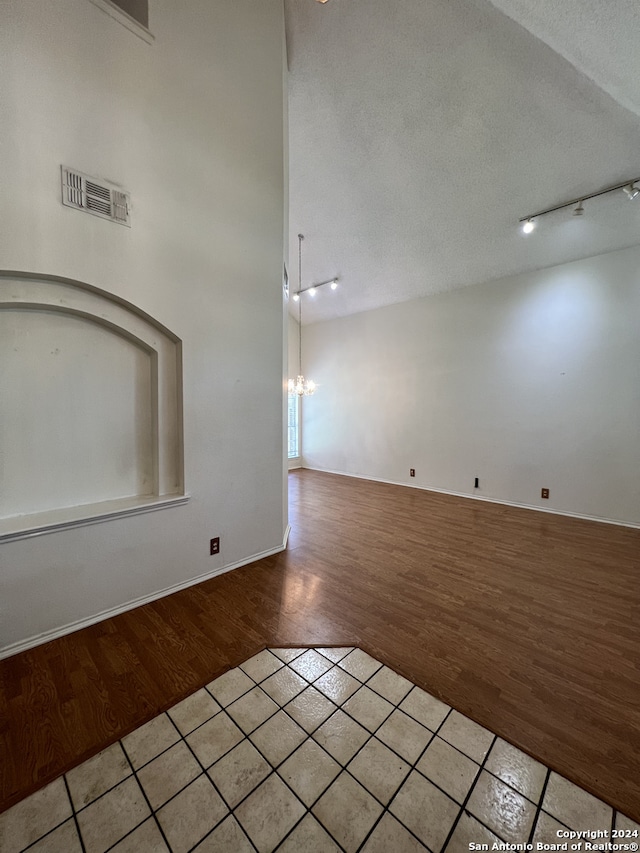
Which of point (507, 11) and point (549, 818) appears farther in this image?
point (507, 11)

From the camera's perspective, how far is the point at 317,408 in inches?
287

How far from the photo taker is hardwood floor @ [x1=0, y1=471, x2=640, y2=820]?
4.50ft

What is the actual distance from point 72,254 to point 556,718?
3.53 meters

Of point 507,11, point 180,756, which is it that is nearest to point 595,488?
point 507,11

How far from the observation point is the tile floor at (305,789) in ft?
3.41

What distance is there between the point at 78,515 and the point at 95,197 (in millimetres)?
1995

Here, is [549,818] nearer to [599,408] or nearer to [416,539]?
[416,539]

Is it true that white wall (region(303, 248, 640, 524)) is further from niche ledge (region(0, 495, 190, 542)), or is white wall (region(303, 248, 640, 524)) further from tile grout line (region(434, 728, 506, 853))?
niche ledge (region(0, 495, 190, 542))

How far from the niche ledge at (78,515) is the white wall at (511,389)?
4.26 meters

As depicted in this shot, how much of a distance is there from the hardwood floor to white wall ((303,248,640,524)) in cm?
112


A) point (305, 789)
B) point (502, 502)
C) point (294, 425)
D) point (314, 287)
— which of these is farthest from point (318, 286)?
point (305, 789)

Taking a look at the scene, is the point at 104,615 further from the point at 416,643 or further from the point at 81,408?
the point at 416,643

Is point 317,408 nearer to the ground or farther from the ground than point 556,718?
farther from the ground

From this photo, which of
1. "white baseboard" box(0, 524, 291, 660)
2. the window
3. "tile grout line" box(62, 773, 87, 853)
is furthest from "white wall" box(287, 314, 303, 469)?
"tile grout line" box(62, 773, 87, 853)
